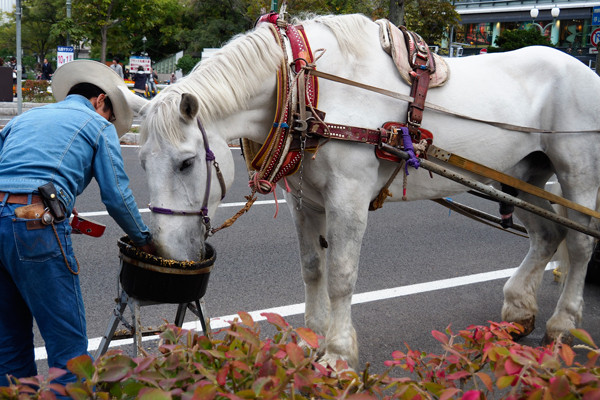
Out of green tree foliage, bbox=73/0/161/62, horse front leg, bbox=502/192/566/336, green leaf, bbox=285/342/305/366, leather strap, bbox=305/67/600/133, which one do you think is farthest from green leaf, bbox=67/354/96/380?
green tree foliage, bbox=73/0/161/62

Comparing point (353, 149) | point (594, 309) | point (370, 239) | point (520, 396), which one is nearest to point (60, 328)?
point (353, 149)

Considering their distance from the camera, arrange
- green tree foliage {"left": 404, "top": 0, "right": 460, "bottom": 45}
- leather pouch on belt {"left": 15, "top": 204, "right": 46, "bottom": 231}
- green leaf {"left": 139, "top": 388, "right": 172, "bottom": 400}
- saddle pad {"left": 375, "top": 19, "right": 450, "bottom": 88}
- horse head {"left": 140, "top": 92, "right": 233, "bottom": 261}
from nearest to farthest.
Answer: green leaf {"left": 139, "top": 388, "right": 172, "bottom": 400}, leather pouch on belt {"left": 15, "top": 204, "right": 46, "bottom": 231}, horse head {"left": 140, "top": 92, "right": 233, "bottom": 261}, saddle pad {"left": 375, "top": 19, "right": 450, "bottom": 88}, green tree foliage {"left": 404, "top": 0, "right": 460, "bottom": 45}

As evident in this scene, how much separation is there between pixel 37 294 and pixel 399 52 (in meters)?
2.21

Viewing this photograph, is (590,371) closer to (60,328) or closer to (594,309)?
(60,328)

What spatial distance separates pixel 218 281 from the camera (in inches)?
215

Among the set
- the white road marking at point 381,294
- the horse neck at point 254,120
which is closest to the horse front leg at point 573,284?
the white road marking at point 381,294

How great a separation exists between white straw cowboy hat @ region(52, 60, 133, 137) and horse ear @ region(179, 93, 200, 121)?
391 millimetres

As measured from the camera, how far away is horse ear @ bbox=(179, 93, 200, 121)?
2768 mm

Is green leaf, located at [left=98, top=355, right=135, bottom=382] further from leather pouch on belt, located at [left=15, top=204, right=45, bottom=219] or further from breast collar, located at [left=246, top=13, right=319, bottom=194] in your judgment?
breast collar, located at [left=246, top=13, right=319, bottom=194]

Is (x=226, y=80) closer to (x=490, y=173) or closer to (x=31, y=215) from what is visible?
(x=31, y=215)

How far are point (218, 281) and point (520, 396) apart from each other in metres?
4.04

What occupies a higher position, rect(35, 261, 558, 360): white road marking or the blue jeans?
the blue jeans

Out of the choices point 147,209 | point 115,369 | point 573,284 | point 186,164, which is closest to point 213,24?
point 147,209

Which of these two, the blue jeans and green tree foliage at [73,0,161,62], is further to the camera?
green tree foliage at [73,0,161,62]
